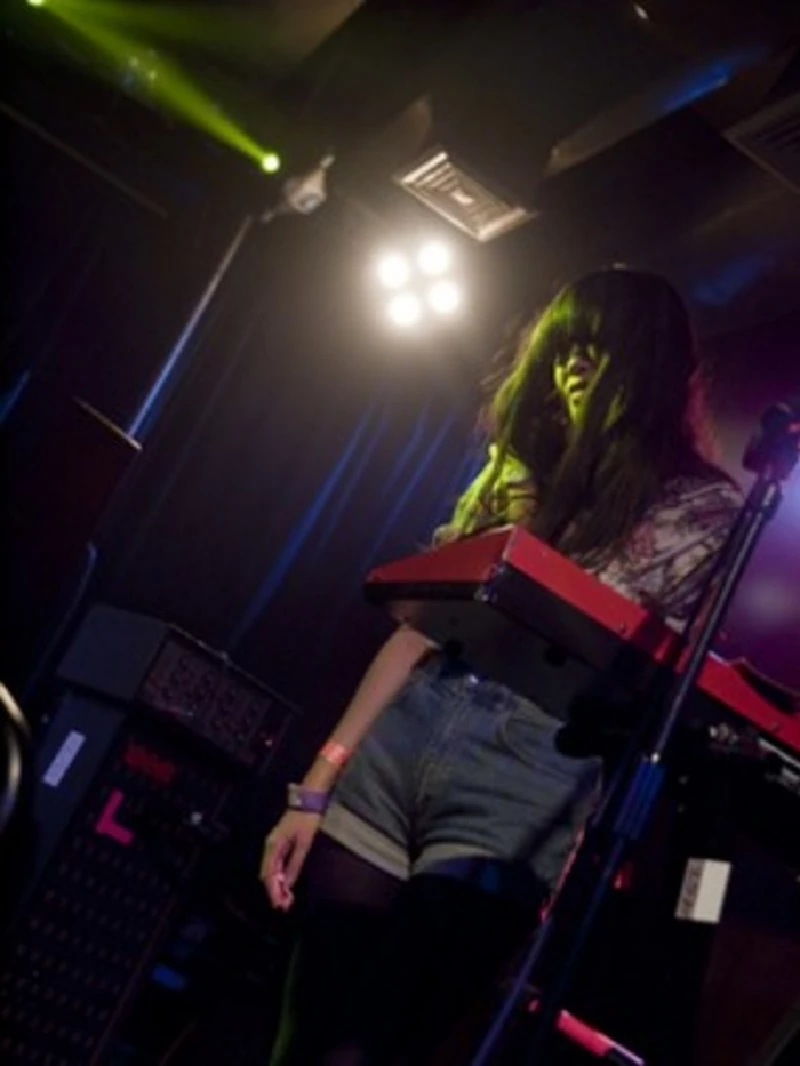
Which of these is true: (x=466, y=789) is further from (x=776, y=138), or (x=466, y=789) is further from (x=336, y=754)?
(x=776, y=138)

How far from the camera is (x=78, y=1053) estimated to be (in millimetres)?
3000

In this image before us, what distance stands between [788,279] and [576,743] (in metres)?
3.06

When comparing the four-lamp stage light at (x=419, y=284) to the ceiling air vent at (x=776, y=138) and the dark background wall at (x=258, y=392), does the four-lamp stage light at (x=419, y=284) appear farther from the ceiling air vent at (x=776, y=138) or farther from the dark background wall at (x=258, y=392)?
the ceiling air vent at (x=776, y=138)

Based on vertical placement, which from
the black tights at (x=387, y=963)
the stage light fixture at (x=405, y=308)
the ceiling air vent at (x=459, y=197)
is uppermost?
the ceiling air vent at (x=459, y=197)

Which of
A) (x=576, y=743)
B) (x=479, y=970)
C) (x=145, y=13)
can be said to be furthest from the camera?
(x=145, y=13)

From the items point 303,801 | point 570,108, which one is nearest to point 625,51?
point 570,108

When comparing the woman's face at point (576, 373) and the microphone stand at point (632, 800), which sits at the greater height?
the woman's face at point (576, 373)

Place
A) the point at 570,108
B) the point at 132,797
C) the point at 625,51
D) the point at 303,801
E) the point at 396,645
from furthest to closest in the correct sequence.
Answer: the point at 570,108 → the point at 625,51 → the point at 132,797 → the point at 396,645 → the point at 303,801

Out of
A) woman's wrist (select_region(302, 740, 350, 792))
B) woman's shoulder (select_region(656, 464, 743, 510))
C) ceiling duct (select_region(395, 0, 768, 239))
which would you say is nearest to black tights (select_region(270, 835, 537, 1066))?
woman's wrist (select_region(302, 740, 350, 792))

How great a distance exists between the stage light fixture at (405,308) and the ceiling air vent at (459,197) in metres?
0.42

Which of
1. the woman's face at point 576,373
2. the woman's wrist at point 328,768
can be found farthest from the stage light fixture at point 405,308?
the woman's wrist at point 328,768

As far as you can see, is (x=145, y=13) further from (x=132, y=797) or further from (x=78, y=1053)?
(x=78, y=1053)

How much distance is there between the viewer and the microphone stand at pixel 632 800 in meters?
1.13

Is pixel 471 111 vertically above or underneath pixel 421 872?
above
